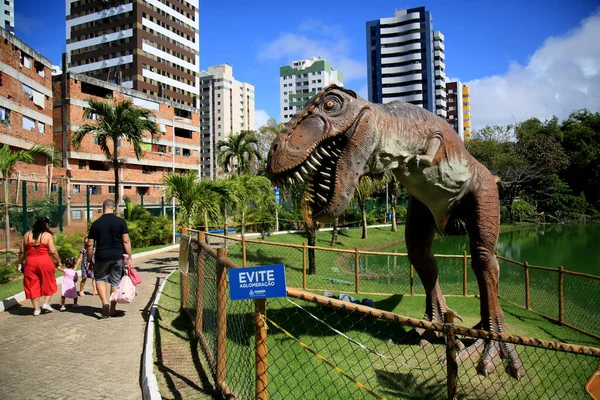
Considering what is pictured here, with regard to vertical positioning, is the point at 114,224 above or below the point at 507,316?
above

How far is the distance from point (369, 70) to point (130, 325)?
84116mm

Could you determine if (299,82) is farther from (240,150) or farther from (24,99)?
(24,99)

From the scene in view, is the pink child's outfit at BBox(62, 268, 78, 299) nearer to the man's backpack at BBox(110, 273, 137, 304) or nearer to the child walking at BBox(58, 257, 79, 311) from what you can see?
the child walking at BBox(58, 257, 79, 311)

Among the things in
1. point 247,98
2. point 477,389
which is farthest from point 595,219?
point 247,98

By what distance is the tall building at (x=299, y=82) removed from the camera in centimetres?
Result: 10706

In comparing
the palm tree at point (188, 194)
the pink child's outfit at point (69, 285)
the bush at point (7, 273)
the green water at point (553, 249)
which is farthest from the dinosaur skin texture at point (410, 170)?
the green water at point (553, 249)

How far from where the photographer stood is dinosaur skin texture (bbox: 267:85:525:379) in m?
3.62

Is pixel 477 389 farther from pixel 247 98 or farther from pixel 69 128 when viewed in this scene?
pixel 247 98

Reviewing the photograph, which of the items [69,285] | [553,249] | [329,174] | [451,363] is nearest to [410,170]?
[329,174]

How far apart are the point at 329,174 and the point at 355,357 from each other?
2.63m

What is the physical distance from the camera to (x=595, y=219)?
4334 centimetres

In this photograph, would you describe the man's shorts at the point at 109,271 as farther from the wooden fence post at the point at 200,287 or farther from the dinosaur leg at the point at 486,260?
the dinosaur leg at the point at 486,260

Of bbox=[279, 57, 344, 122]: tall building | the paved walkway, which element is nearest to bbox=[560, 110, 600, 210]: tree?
the paved walkway

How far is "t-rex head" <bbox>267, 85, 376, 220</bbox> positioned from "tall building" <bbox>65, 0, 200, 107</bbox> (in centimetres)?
5090
